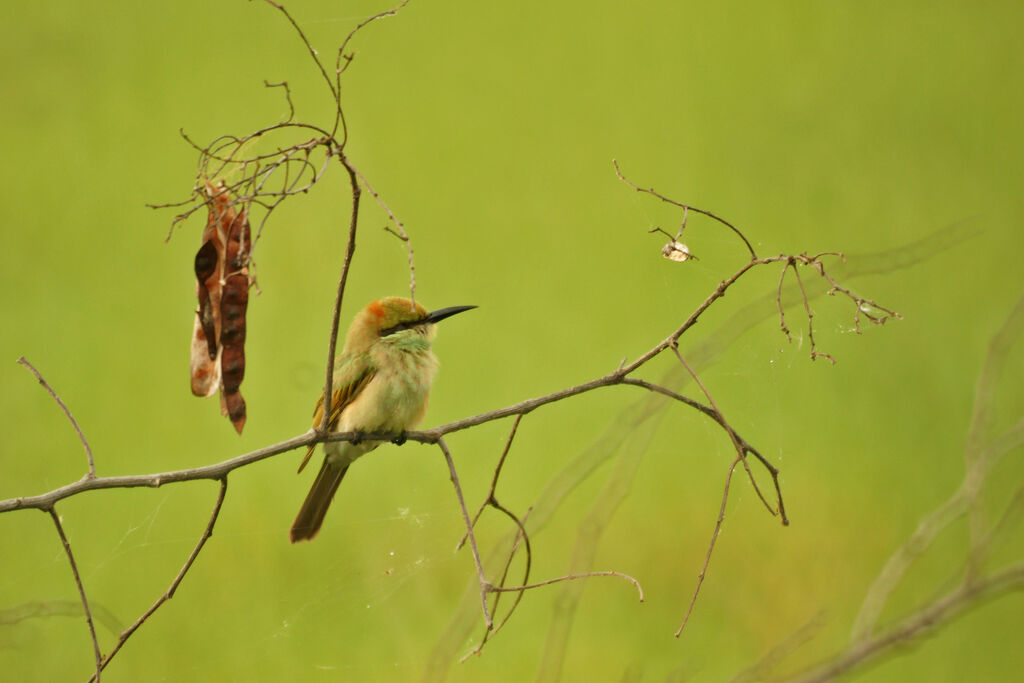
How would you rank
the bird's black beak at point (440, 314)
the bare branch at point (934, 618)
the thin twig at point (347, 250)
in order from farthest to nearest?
the bird's black beak at point (440, 314)
the thin twig at point (347, 250)
the bare branch at point (934, 618)

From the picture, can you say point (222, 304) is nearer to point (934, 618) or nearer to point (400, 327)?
point (400, 327)

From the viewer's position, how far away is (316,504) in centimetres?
147

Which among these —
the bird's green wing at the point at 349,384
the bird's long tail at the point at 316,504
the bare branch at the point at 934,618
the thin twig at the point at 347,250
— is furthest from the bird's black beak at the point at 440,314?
the bare branch at the point at 934,618

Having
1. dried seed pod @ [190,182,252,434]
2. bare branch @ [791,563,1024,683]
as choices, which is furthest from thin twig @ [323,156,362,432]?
bare branch @ [791,563,1024,683]

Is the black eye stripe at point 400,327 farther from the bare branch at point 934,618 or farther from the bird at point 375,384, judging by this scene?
the bare branch at point 934,618

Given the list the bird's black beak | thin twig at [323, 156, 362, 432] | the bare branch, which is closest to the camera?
the bare branch

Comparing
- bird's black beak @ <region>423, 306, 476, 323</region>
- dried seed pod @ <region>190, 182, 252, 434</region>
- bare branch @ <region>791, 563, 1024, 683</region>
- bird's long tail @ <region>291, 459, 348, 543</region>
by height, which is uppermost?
bird's black beak @ <region>423, 306, 476, 323</region>

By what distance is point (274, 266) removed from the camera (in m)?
2.58

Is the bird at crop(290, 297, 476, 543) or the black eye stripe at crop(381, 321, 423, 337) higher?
the black eye stripe at crop(381, 321, 423, 337)

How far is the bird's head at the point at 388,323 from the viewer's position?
1.46 m

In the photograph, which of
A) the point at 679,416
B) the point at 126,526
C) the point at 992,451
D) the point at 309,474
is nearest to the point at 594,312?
the point at 679,416

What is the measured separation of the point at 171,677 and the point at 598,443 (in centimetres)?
105

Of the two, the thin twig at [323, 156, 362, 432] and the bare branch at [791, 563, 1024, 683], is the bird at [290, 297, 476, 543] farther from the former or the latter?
the bare branch at [791, 563, 1024, 683]

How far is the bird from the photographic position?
4.68 feet
